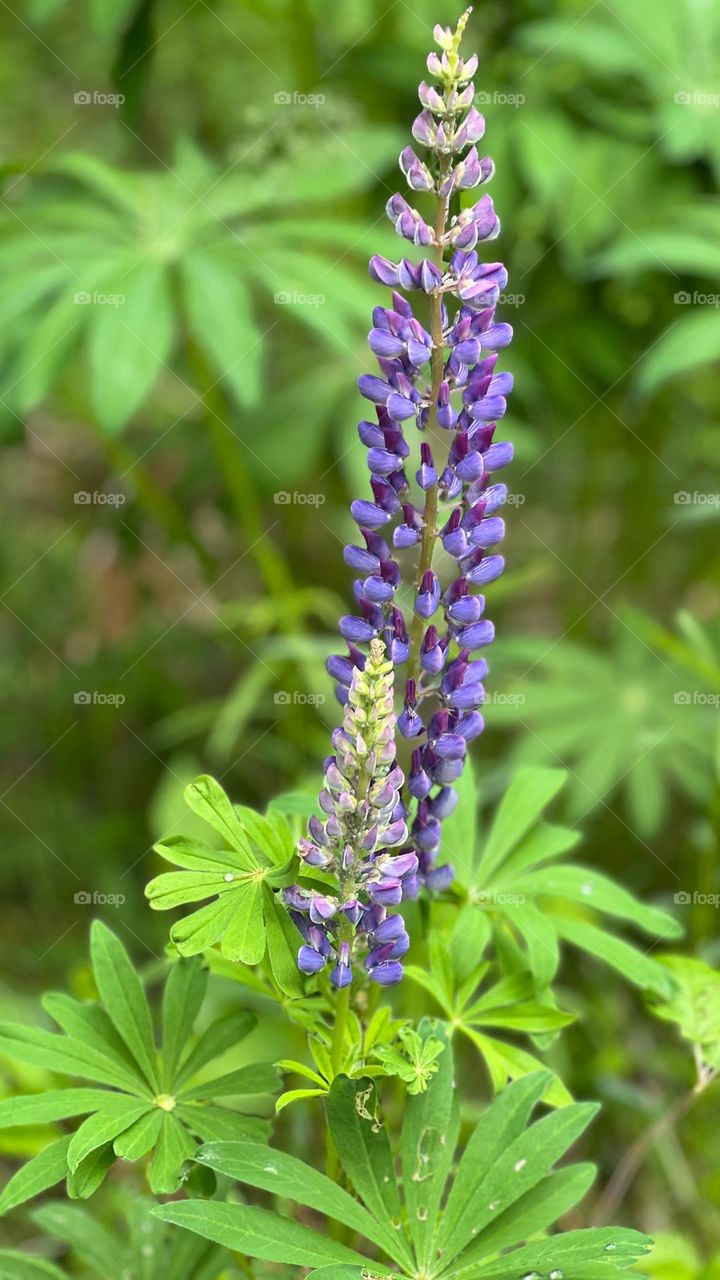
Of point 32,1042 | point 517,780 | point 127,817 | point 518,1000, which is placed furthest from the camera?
point 127,817

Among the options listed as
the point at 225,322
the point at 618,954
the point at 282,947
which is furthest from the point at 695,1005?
the point at 225,322

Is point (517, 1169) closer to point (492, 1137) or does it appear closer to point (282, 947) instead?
point (492, 1137)

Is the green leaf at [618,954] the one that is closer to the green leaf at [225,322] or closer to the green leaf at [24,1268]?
the green leaf at [24,1268]

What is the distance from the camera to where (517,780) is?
2129mm

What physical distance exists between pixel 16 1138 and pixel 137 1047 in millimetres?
710

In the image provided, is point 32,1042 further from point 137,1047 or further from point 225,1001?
point 225,1001

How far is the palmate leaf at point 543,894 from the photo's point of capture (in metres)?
1.87

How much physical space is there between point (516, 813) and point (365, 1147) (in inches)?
25.9

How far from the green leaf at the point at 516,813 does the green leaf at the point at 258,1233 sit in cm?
65

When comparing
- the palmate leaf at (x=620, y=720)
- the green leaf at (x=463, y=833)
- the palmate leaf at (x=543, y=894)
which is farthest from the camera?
the palmate leaf at (x=620, y=720)

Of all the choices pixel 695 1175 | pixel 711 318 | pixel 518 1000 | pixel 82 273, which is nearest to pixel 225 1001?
pixel 695 1175

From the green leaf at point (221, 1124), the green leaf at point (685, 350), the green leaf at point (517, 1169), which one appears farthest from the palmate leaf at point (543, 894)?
the green leaf at point (685, 350)

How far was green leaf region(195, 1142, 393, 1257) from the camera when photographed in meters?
1.47

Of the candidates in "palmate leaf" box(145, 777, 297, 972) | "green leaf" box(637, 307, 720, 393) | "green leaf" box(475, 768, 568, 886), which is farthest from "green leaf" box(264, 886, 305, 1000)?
"green leaf" box(637, 307, 720, 393)
